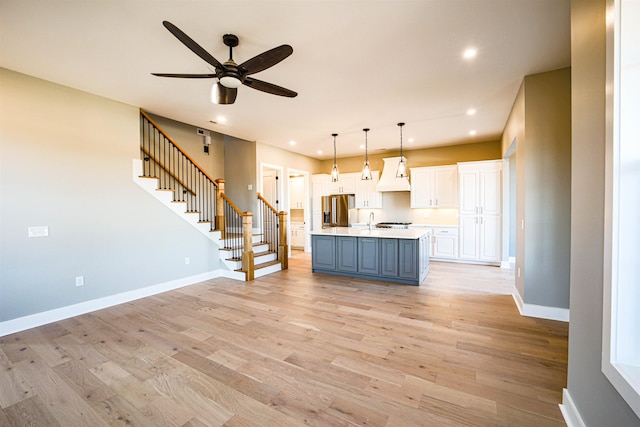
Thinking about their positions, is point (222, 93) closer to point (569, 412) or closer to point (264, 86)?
point (264, 86)

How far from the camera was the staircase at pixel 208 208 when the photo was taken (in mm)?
4566

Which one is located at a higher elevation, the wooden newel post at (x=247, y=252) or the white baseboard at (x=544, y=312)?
the wooden newel post at (x=247, y=252)

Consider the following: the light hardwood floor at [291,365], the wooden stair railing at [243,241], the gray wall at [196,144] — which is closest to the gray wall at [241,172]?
the gray wall at [196,144]

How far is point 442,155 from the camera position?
693cm

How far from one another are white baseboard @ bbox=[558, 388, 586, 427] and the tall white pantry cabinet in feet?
15.3

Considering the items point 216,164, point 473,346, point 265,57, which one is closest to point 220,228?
point 216,164

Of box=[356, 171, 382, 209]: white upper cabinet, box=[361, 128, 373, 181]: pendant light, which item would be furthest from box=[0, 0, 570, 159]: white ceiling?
box=[356, 171, 382, 209]: white upper cabinet

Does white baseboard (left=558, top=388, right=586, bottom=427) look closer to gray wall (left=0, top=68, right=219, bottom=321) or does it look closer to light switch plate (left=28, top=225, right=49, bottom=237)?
gray wall (left=0, top=68, right=219, bottom=321)

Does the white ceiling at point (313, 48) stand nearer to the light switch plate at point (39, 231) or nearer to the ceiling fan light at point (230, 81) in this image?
the ceiling fan light at point (230, 81)

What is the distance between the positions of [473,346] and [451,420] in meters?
1.09

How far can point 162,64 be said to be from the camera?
9.53ft

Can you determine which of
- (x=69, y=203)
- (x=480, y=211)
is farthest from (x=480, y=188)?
(x=69, y=203)

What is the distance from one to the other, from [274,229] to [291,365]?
13.6ft

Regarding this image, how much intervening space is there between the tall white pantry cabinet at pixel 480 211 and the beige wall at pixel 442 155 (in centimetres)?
72
